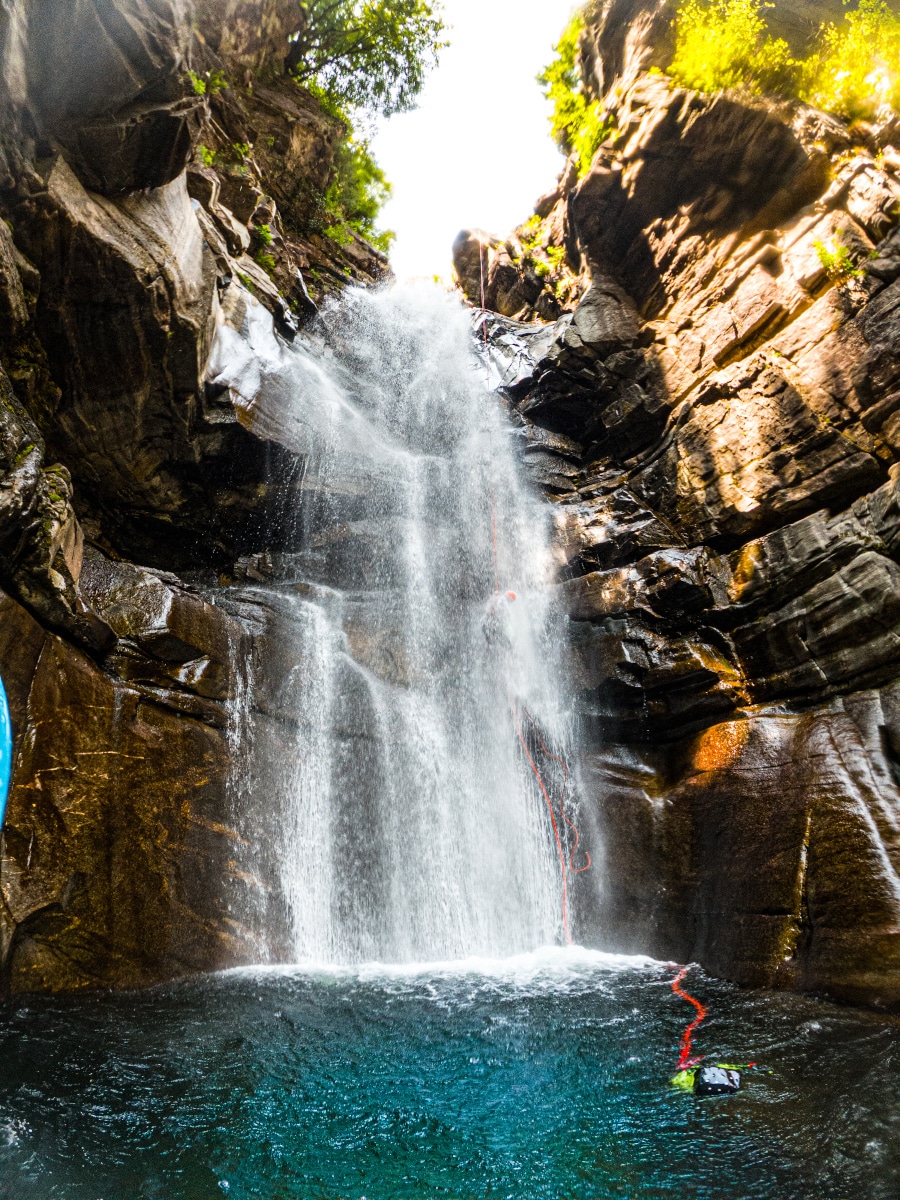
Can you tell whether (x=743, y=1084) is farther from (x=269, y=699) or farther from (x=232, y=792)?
(x=269, y=699)

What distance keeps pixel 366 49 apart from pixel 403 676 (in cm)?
2177

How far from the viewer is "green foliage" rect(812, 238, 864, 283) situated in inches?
367

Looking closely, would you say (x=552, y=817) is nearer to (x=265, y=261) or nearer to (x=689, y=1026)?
Result: (x=689, y=1026)

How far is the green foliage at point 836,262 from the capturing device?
932 centimetres

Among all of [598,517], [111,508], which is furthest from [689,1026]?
[111,508]

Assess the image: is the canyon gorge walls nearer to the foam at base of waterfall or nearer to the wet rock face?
the wet rock face

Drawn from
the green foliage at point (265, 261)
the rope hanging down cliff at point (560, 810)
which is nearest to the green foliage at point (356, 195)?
the green foliage at point (265, 261)

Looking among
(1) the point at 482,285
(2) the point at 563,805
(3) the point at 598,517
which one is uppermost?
(1) the point at 482,285

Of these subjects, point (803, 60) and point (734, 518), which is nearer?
point (734, 518)

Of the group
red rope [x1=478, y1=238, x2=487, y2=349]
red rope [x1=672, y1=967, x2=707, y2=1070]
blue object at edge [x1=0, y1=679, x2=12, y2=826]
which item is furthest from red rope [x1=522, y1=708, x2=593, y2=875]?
red rope [x1=478, y1=238, x2=487, y2=349]

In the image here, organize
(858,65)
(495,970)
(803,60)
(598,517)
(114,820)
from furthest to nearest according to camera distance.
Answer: (598,517), (803,60), (858,65), (495,970), (114,820)

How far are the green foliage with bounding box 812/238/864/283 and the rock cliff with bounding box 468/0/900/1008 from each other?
4cm

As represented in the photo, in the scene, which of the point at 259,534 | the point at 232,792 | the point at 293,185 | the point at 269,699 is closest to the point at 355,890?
the point at 232,792

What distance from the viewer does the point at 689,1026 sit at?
5.12 metres
